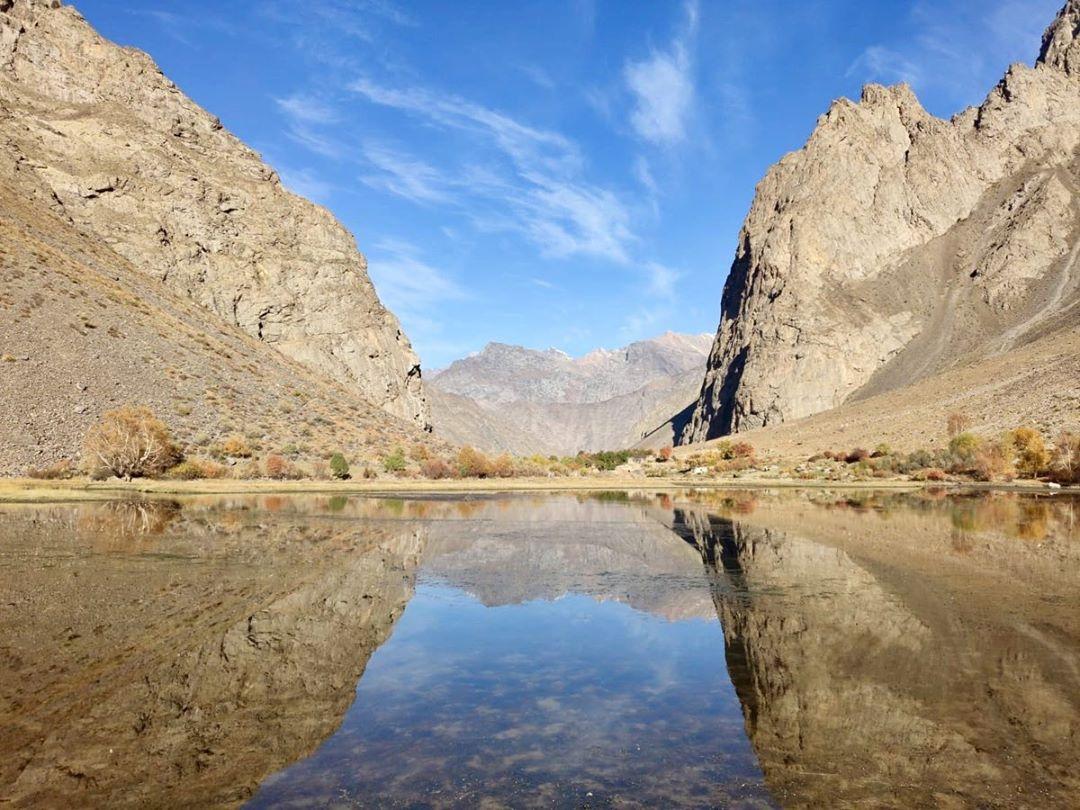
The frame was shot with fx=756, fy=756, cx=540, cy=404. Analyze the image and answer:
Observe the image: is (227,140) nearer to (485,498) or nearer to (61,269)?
(61,269)

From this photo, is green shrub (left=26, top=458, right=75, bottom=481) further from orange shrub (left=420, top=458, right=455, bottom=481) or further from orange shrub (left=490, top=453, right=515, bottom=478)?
orange shrub (left=490, top=453, right=515, bottom=478)

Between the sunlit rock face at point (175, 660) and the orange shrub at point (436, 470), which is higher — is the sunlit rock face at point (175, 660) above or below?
below

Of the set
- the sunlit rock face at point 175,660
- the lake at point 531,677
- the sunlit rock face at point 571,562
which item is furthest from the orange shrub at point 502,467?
the sunlit rock face at point 175,660

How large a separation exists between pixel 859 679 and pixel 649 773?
4.07 meters

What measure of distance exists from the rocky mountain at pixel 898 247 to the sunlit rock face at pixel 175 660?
116691mm

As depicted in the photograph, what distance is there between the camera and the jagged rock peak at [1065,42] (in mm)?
156375

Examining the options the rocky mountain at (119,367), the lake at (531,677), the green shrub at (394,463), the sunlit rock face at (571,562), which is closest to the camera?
the lake at (531,677)

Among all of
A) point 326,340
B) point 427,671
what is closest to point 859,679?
point 427,671

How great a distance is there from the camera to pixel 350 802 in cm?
636

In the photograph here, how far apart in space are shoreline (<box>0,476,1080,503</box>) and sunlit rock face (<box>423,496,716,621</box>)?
18.9 meters

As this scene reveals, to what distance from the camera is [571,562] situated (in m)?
20.5

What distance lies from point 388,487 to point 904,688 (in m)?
46.5

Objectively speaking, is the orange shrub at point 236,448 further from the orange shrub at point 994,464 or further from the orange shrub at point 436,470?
the orange shrub at point 994,464

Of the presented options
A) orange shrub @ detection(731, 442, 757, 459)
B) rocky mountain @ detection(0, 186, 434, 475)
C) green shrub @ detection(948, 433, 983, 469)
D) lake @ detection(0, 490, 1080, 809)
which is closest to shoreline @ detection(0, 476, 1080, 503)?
rocky mountain @ detection(0, 186, 434, 475)
